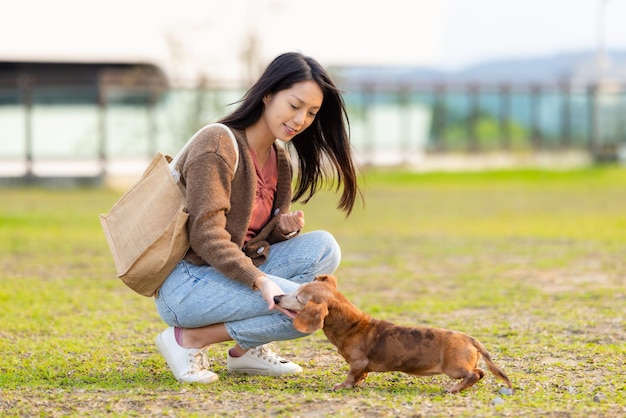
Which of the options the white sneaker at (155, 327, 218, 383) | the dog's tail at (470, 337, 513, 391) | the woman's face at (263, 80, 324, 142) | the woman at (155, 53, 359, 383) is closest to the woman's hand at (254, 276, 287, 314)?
the woman at (155, 53, 359, 383)

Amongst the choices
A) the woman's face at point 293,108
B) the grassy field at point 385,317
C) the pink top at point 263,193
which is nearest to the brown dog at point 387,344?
the grassy field at point 385,317

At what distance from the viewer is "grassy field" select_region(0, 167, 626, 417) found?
15.2 ft

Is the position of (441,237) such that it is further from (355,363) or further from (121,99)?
(121,99)

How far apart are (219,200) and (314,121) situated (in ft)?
2.67

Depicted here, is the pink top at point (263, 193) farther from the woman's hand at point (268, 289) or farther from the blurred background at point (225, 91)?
the blurred background at point (225, 91)

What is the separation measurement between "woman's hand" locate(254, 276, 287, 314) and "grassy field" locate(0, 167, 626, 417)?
0.43m

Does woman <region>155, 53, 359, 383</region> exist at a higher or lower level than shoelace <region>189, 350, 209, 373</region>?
higher

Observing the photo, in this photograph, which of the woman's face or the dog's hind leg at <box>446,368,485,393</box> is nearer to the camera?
the dog's hind leg at <box>446,368,485,393</box>

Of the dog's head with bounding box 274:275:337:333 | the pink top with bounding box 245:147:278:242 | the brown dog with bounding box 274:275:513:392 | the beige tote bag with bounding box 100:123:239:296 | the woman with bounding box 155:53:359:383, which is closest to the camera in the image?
the dog's head with bounding box 274:275:337:333

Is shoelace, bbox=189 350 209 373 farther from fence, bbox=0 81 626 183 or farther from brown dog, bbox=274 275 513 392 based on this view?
fence, bbox=0 81 626 183

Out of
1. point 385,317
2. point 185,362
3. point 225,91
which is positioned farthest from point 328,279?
point 225,91

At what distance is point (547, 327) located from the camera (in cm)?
667

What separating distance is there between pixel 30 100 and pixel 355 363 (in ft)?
66.8

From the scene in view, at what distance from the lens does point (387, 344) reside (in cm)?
473
